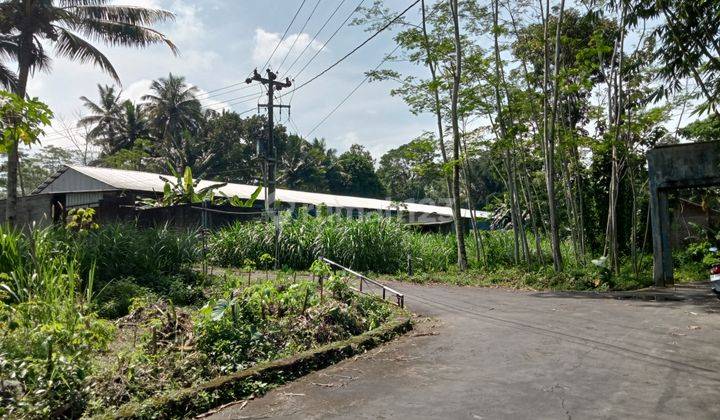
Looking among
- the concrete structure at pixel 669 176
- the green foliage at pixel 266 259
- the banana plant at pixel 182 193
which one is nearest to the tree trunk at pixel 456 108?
the concrete structure at pixel 669 176

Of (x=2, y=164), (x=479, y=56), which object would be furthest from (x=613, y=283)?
(x=2, y=164)

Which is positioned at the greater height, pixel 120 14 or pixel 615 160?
pixel 120 14

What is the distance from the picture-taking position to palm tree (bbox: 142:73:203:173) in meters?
40.6

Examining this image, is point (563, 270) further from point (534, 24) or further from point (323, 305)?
point (323, 305)

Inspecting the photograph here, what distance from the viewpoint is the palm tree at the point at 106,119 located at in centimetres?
4053

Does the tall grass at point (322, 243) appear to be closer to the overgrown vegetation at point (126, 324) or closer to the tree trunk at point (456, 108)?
the tree trunk at point (456, 108)

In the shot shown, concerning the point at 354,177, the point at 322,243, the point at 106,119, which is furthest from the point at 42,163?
the point at 322,243

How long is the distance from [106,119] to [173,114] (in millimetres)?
4911

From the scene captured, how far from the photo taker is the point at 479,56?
15828 millimetres

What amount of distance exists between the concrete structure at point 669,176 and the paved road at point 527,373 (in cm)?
415

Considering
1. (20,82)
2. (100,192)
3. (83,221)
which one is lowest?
(83,221)

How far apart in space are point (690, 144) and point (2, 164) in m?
34.6

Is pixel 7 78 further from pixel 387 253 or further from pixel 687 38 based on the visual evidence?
pixel 687 38

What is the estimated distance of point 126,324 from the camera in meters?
7.09
